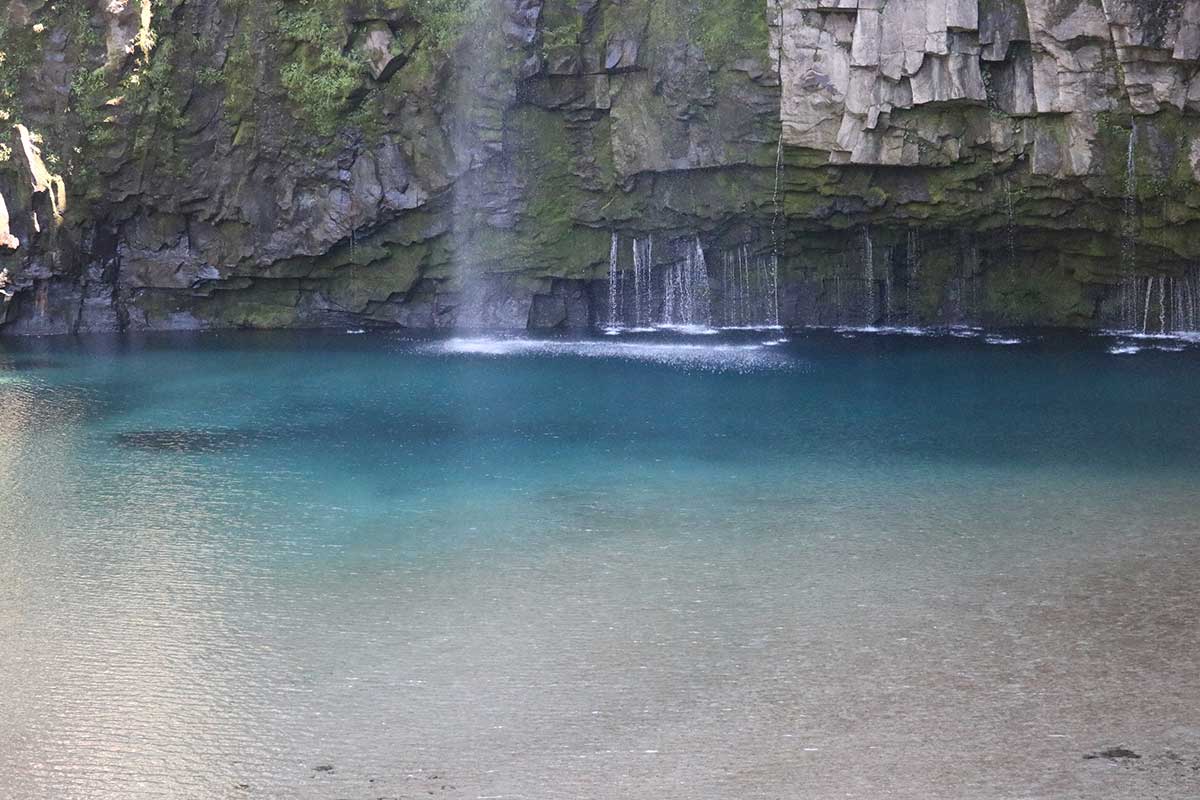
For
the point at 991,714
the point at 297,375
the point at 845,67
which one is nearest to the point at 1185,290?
the point at 845,67

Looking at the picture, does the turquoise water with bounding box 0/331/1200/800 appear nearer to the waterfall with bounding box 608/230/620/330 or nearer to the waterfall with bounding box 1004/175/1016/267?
the waterfall with bounding box 1004/175/1016/267

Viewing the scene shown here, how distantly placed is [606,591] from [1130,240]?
68.0 feet

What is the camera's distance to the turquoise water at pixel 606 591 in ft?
35.3

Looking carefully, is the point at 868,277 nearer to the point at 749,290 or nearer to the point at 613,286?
the point at 749,290

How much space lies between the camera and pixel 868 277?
35.0m

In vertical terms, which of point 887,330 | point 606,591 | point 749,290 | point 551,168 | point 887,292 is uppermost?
point 551,168

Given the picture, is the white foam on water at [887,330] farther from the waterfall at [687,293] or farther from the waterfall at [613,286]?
the waterfall at [613,286]

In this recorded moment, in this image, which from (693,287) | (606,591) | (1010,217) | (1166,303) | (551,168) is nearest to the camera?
(606,591)

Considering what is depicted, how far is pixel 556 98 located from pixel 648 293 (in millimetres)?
5607

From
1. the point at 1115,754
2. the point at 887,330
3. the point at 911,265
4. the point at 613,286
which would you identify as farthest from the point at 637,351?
the point at 1115,754

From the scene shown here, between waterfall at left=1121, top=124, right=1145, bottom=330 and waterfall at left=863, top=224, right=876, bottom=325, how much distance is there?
5.89 metres

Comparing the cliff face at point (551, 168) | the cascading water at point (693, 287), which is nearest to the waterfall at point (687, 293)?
the cascading water at point (693, 287)

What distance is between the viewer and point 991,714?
1137 cm

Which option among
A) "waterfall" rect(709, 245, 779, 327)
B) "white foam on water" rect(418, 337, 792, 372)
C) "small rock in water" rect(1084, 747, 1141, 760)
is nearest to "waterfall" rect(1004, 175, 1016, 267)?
"waterfall" rect(709, 245, 779, 327)
